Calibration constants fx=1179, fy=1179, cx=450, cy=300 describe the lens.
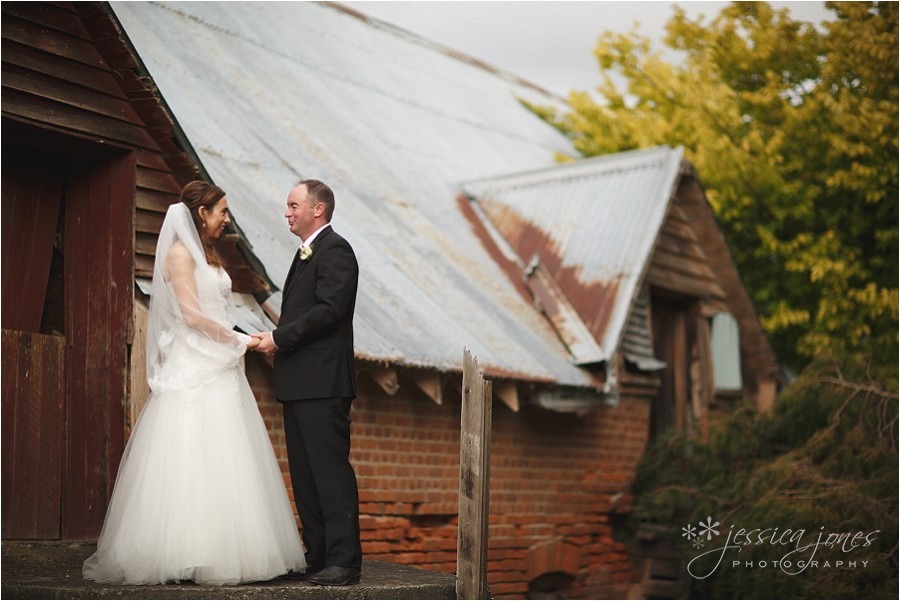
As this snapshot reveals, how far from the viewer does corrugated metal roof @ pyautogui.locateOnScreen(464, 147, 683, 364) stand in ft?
38.9

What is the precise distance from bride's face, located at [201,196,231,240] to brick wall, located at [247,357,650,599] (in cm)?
210

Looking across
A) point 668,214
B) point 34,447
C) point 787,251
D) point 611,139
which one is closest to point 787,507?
point 668,214

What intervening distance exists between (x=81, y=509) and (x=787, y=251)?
9.96m

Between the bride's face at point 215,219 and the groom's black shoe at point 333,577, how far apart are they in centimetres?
191

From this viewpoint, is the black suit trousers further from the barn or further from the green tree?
the green tree

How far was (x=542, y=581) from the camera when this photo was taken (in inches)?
472

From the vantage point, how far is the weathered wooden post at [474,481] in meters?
6.29

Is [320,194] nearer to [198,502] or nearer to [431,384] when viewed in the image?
[198,502]

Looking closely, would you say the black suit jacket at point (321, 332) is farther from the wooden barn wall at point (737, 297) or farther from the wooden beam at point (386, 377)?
the wooden barn wall at point (737, 297)

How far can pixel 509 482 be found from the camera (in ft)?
36.7

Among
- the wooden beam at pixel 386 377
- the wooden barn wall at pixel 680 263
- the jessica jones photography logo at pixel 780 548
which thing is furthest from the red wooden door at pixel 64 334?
the wooden barn wall at pixel 680 263

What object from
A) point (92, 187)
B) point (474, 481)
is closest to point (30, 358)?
point (92, 187)

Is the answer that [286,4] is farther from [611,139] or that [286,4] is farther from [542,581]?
[542,581]

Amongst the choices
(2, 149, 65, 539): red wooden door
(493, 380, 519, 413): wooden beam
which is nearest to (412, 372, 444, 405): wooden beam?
(493, 380, 519, 413): wooden beam
